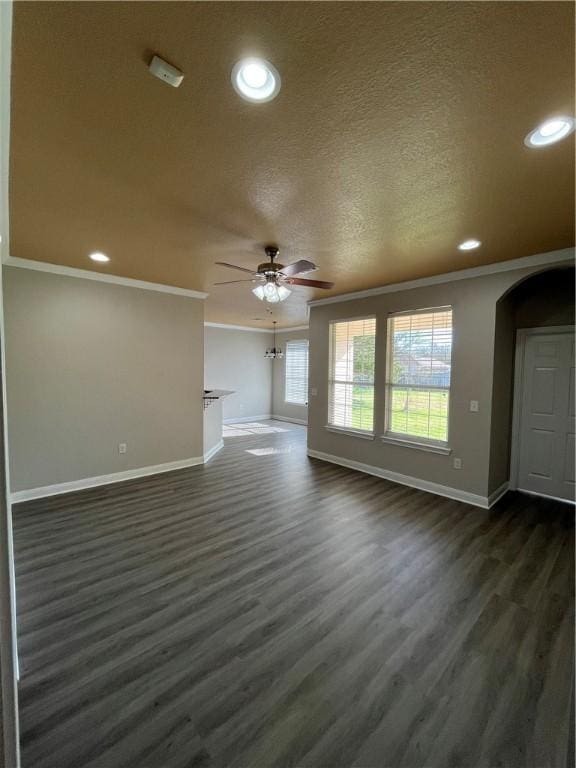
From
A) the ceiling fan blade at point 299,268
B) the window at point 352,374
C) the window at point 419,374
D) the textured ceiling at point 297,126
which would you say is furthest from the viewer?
the window at point 352,374

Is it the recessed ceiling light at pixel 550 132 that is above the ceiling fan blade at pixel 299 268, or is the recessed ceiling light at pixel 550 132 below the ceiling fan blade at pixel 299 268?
above

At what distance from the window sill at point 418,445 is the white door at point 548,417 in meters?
1.10

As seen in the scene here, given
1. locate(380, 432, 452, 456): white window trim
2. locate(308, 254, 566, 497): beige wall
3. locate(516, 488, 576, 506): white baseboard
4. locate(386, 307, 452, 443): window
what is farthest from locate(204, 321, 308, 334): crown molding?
locate(516, 488, 576, 506): white baseboard

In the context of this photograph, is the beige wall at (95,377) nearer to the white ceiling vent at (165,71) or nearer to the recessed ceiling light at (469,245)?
the white ceiling vent at (165,71)

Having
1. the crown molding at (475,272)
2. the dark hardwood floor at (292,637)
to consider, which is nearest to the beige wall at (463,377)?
the crown molding at (475,272)

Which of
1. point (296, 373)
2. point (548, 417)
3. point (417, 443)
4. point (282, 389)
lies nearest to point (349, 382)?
point (417, 443)

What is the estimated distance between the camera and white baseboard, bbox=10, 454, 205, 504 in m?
3.62

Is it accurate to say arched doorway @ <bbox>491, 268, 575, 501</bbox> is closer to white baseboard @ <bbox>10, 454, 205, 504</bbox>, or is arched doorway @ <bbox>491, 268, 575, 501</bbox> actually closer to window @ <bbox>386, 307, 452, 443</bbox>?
window @ <bbox>386, 307, 452, 443</bbox>

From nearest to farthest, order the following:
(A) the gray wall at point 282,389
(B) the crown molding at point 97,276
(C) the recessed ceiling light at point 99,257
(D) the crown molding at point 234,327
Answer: (C) the recessed ceiling light at point 99,257 < (B) the crown molding at point 97,276 < (D) the crown molding at point 234,327 < (A) the gray wall at point 282,389

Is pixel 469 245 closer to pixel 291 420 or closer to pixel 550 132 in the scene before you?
pixel 550 132

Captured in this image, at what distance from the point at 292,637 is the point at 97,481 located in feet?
11.1

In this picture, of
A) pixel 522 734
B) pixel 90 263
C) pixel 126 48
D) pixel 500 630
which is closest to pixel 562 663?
pixel 500 630

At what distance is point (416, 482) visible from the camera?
424 centimetres

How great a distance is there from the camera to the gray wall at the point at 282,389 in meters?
8.91
